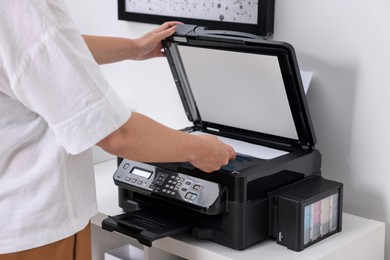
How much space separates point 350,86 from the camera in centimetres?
158

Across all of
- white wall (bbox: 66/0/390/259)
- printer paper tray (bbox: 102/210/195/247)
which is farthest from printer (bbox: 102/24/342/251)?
white wall (bbox: 66/0/390/259)

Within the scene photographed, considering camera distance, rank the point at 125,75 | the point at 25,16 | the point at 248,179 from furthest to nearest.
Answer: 1. the point at 125,75
2. the point at 248,179
3. the point at 25,16

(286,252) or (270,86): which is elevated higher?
(270,86)

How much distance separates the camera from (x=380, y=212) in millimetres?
1597

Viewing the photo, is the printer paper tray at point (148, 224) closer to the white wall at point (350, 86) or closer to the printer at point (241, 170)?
the printer at point (241, 170)

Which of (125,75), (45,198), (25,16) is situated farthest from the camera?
(125,75)

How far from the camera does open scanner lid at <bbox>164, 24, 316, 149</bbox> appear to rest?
4.73ft

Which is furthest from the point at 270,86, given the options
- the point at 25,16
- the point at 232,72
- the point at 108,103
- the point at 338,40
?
the point at 25,16

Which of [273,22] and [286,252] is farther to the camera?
[273,22]

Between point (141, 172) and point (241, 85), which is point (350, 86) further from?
point (141, 172)

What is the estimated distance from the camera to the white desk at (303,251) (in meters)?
1.37

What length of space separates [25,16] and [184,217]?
691mm

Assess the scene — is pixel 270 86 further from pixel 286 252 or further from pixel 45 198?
pixel 45 198

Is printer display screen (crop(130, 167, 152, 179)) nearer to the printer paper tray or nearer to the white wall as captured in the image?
the printer paper tray
